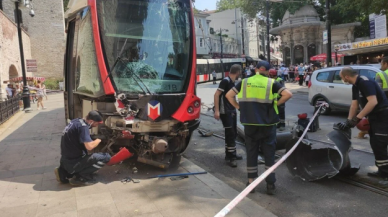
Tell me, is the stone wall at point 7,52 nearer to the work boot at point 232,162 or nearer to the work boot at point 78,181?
the work boot at point 78,181

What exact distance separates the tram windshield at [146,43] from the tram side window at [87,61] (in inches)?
9.9

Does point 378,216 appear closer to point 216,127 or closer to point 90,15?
point 90,15

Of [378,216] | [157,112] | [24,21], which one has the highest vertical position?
[24,21]

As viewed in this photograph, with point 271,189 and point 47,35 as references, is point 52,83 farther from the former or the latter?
point 271,189

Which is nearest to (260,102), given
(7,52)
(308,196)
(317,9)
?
(308,196)

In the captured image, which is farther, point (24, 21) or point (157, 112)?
point (24, 21)

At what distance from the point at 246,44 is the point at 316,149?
73545 millimetres

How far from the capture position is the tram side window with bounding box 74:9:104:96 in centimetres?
513

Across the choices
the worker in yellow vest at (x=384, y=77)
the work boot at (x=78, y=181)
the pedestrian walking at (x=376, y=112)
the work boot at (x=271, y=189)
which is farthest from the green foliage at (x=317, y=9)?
the work boot at (x=78, y=181)

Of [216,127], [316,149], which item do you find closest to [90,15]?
[316,149]

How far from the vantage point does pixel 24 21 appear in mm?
35812

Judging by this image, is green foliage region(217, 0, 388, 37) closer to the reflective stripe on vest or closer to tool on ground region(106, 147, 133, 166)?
the reflective stripe on vest

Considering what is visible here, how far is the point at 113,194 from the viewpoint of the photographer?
4.31 m

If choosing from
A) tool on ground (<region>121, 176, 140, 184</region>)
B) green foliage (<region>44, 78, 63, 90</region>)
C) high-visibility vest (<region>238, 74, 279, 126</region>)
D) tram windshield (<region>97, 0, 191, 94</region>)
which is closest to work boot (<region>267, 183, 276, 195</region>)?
high-visibility vest (<region>238, 74, 279, 126</region>)
